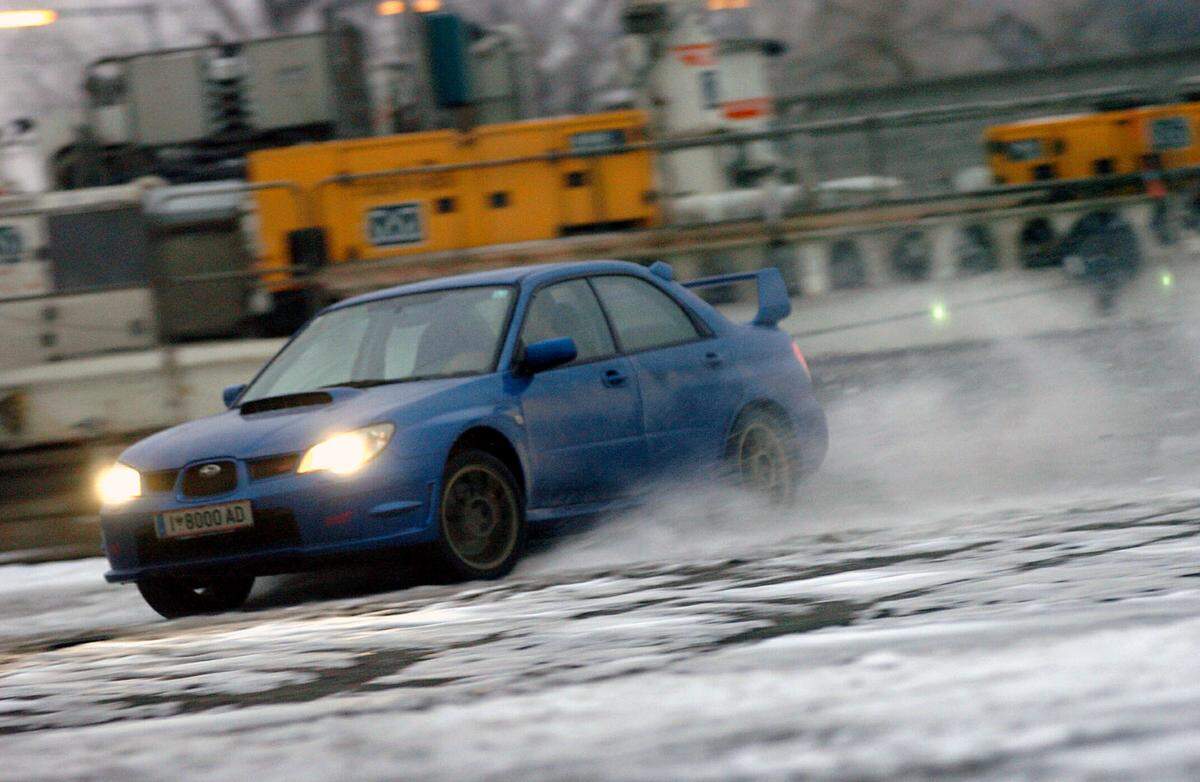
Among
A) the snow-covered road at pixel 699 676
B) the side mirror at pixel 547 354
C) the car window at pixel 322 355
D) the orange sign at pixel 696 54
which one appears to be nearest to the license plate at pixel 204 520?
the snow-covered road at pixel 699 676

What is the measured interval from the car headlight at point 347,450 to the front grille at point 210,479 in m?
0.30

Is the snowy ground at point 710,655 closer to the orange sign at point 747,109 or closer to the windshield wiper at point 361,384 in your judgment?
the windshield wiper at point 361,384

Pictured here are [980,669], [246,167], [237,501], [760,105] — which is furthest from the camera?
[760,105]

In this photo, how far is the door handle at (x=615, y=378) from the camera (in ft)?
27.9

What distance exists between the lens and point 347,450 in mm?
7430

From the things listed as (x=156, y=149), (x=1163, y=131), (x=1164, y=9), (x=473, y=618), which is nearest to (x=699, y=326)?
(x=473, y=618)

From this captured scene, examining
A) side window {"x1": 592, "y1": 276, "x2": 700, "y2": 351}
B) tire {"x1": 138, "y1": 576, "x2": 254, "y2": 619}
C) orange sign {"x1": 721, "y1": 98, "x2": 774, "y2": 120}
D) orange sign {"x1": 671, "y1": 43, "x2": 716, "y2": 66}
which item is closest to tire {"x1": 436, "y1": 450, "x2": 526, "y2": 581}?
tire {"x1": 138, "y1": 576, "x2": 254, "y2": 619}

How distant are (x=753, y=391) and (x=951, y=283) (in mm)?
7855

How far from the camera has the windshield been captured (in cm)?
821

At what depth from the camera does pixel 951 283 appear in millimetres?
16750

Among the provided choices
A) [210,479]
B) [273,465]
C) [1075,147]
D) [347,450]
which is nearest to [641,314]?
[347,450]

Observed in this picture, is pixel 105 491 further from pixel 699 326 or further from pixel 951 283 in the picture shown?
pixel 951 283

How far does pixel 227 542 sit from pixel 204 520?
13 centimetres

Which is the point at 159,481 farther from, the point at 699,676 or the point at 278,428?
the point at 699,676
